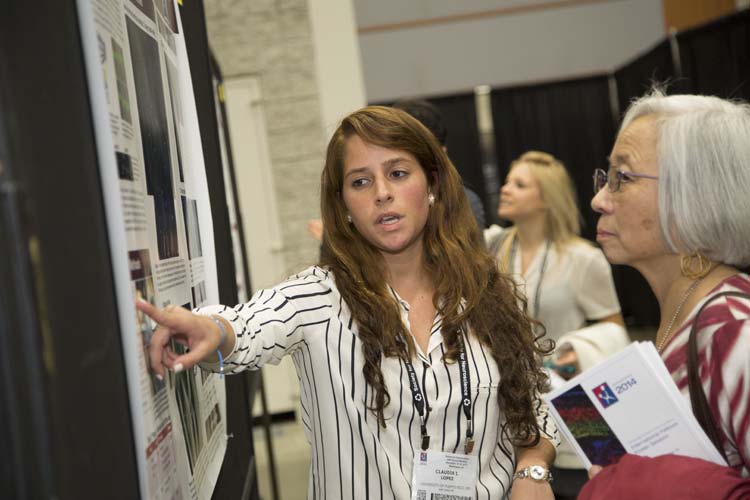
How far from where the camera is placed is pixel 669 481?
134 centimetres

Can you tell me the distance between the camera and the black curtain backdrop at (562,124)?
10.6m

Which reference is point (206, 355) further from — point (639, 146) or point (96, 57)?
point (639, 146)

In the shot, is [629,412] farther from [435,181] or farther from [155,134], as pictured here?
[155,134]

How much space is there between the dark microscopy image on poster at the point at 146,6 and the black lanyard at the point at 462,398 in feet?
2.81

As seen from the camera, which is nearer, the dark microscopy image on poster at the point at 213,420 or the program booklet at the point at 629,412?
the program booklet at the point at 629,412

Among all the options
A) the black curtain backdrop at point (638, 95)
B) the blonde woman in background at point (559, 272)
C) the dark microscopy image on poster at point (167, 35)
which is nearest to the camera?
the dark microscopy image on poster at point (167, 35)

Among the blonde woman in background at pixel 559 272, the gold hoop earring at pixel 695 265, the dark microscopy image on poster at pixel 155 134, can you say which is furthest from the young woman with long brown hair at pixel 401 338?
the blonde woman in background at pixel 559 272

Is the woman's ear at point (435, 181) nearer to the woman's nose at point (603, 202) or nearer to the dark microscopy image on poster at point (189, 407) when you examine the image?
the woman's nose at point (603, 202)

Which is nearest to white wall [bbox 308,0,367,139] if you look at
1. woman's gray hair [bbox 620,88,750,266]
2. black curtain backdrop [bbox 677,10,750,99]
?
black curtain backdrop [bbox 677,10,750,99]

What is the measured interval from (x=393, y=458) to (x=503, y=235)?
263 cm

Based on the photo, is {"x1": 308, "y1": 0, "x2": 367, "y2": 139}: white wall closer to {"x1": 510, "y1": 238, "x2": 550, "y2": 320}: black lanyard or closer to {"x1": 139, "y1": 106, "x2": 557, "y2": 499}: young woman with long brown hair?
{"x1": 510, "y1": 238, "x2": 550, "y2": 320}: black lanyard

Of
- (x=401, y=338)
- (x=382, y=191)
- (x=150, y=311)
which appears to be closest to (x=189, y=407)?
(x=150, y=311)

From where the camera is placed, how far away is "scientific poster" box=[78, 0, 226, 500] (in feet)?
3.27

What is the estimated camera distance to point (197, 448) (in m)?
1.45
